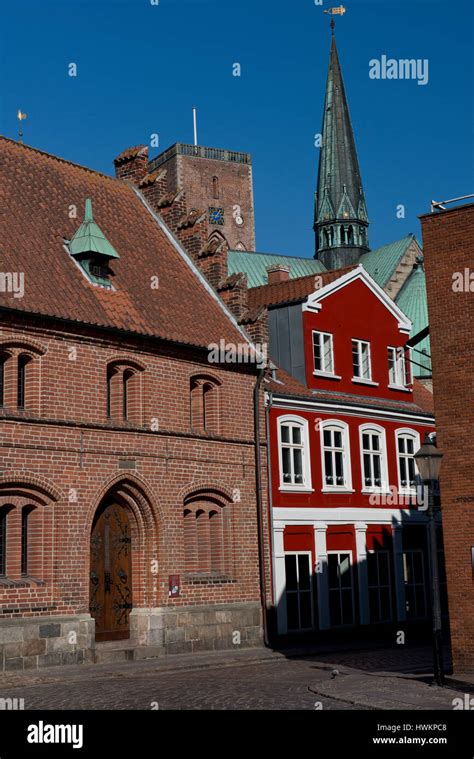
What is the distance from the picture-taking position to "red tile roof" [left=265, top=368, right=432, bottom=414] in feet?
96.4

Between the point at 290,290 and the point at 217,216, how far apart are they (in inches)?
1687

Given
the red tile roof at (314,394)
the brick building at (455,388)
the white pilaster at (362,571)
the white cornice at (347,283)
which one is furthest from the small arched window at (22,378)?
the white pilaster at (362,571)

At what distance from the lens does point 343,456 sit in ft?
102

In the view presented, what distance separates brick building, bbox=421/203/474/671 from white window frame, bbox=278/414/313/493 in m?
9.66

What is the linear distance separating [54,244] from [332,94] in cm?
5232

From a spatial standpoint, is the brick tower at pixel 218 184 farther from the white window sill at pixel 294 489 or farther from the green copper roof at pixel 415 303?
the white window sill at pixel 294 489

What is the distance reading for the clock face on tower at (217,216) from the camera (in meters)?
73.3

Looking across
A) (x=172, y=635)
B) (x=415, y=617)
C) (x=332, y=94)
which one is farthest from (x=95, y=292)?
(x=332, y=94)

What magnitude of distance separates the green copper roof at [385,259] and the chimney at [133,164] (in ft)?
106

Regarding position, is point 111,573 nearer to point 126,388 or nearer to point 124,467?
point 124,467

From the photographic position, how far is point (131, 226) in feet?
95.1

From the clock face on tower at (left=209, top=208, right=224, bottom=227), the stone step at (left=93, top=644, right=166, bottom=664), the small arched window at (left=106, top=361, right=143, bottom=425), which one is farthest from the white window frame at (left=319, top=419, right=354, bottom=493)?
the clock face on tower at (left=209, top=208, right=224, bottom=227)

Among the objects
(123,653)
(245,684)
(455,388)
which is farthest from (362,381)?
(245,684)

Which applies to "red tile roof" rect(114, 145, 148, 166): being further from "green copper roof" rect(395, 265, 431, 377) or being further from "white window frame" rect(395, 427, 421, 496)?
"green copper roof" rect(395, 265, 431, 377)
